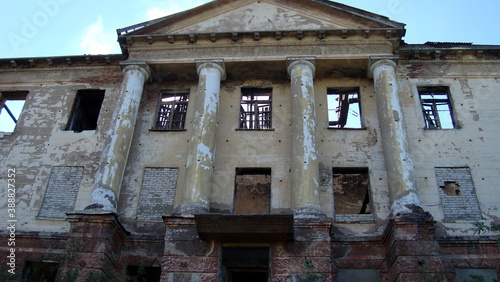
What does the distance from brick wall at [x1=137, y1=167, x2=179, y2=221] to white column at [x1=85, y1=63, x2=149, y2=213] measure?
3.06 feet

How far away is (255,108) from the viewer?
18.1 m

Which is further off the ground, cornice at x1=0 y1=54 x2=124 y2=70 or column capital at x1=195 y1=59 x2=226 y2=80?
cornice at x1=0 y1=54 x2=124 y2=70

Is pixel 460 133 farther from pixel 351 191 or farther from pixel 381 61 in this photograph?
pixel 351 191

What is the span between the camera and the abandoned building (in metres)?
13.7

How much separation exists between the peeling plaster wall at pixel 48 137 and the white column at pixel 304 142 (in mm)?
6933

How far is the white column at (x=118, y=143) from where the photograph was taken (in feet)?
49.0

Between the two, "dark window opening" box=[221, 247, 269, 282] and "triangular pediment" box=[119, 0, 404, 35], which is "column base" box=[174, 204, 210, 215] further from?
"triangular pediment" box=[119, 0, 404, 35]

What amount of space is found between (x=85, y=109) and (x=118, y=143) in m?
4.55

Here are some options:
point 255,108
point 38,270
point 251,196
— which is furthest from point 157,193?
point 251,196

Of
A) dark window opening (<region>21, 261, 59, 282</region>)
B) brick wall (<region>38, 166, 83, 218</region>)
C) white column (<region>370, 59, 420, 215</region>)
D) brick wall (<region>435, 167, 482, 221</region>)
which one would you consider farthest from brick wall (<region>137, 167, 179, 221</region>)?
brick wall (<region>435, 167, 482, 221</region>)

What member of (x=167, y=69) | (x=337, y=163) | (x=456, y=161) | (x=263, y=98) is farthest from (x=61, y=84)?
(x=456, y=161)

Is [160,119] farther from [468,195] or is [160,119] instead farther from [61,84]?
[468,195]

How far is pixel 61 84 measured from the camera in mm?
19266

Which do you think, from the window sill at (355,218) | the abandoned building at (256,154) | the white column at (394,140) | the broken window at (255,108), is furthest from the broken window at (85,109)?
the white column at (394,140)
